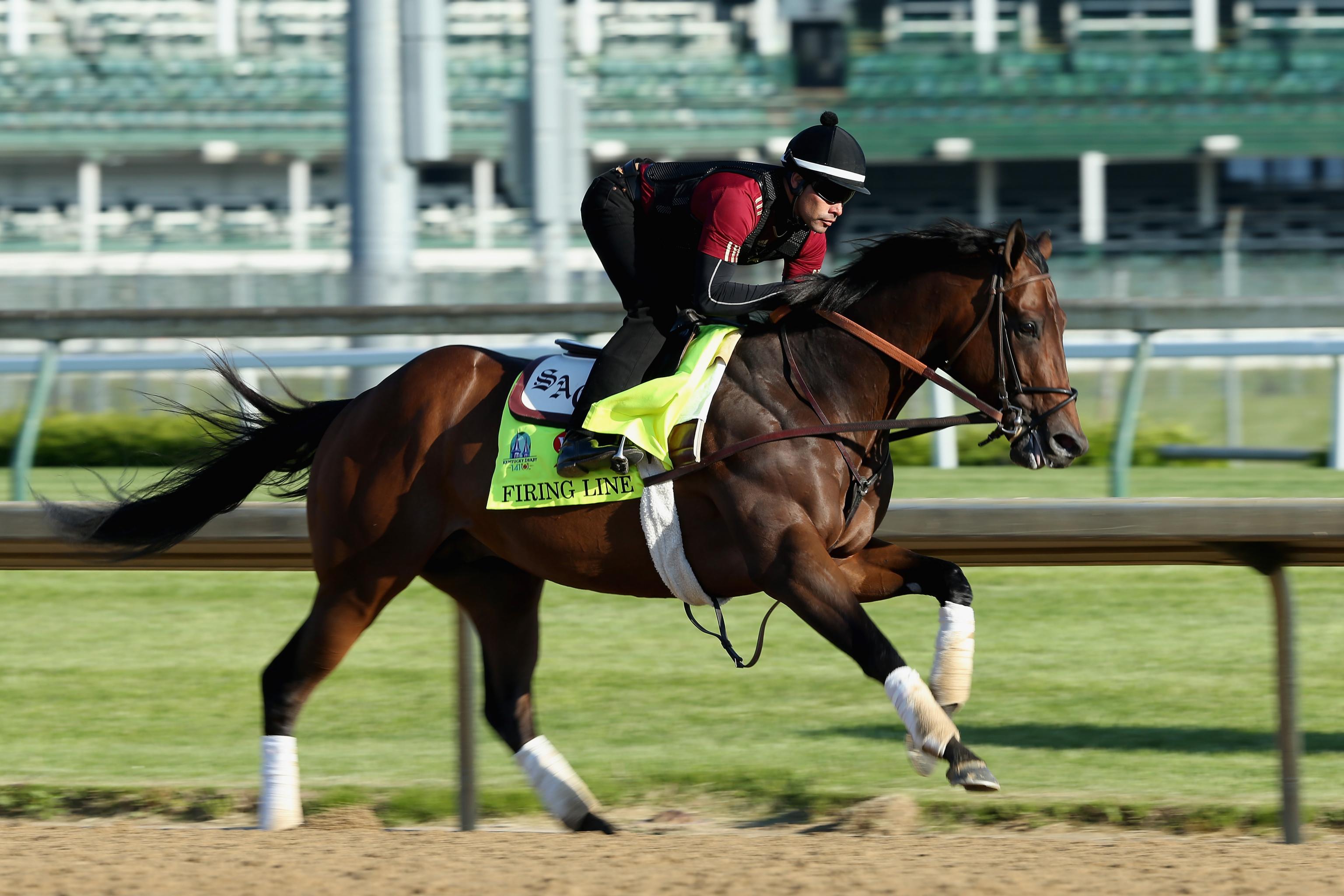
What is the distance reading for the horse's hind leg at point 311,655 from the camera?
14.8ft

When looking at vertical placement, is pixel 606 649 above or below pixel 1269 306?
below

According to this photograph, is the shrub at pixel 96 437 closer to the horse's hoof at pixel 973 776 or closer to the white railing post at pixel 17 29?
the horse's hoof at pixel 973 776

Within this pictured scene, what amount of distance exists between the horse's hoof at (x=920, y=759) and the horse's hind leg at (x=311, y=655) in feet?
4.87

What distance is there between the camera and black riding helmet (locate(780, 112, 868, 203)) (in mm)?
4160

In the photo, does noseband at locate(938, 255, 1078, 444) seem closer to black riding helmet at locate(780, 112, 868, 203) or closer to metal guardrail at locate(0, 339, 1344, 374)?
black riding helmet at locate(780, 112, 868, 203)

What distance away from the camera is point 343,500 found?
4539 mm

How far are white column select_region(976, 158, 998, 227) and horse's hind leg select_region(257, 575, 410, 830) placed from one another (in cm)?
3096

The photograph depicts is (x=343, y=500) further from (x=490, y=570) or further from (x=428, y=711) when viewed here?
(x=428, y=711)

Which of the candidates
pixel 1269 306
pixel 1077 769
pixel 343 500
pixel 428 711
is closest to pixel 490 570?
pixel 343 500

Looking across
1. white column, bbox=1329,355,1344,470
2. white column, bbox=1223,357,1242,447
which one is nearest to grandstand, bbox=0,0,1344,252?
white column, bbox=1223,357,1242,447

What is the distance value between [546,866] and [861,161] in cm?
185

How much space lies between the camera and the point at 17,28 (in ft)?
118

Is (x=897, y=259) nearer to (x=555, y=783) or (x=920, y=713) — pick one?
(x=920, y=713)

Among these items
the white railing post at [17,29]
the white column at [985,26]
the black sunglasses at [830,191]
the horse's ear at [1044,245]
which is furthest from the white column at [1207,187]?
the black sunglasses at [830,191]
